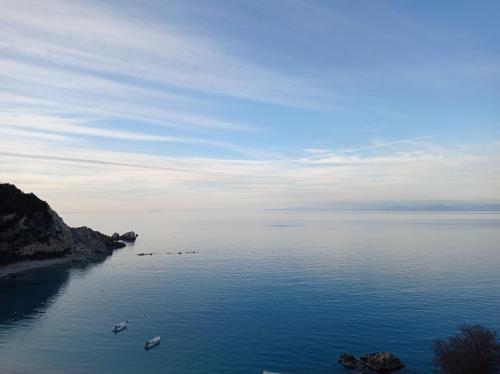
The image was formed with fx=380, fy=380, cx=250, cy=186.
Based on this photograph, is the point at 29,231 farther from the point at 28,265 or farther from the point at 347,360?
the point at 347,360

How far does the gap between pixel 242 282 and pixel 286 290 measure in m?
17.0

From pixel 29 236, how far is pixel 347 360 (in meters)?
146

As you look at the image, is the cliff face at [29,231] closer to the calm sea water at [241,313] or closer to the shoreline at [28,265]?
the shoreline at [28,265]

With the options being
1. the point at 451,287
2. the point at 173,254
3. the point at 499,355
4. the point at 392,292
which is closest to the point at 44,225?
the point at 173,254

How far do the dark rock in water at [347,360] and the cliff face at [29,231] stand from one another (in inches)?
5361

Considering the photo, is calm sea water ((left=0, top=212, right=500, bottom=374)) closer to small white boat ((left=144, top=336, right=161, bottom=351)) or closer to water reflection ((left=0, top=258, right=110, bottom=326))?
water reflection ((left=0, top=258, right=110, bottom=326))

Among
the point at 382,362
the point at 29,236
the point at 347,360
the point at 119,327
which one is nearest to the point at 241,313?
the point at 119,327

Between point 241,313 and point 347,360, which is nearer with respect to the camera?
point 347,360

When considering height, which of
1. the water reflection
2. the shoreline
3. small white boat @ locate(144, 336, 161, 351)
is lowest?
small white boat @ locate(144, 336, 161, 351)

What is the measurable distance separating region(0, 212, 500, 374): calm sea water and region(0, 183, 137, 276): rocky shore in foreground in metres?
15.2

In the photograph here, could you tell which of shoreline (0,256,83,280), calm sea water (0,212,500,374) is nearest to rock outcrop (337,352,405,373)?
calm sea water (0,212,500,374)

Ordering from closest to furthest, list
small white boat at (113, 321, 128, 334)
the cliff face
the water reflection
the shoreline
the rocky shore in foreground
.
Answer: small white boat at (113, 321, 128, 334)
the water reflection
the shoreline
the rocky shore in foreground
the cliff face

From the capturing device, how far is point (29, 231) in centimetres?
15625

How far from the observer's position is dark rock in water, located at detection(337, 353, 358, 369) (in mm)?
55156
